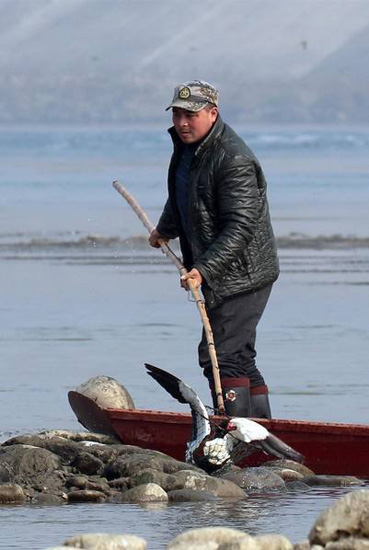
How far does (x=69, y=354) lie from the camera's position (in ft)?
44.1

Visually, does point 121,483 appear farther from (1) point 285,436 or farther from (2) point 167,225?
(2) point 167,225

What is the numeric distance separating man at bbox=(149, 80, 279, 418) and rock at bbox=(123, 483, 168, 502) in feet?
3.29

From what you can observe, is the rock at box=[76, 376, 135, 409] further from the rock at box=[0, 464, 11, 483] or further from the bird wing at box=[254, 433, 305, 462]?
the rock at box=[0, 464, 11, 483]

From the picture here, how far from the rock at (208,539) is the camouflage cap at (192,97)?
2859 millimetres

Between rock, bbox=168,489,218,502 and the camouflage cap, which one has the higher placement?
the camouflage cap

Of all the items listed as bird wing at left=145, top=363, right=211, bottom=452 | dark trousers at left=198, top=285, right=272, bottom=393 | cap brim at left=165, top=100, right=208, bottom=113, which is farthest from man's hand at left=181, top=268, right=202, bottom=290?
cap brim at left=165, top=100, right=208, bottom=113

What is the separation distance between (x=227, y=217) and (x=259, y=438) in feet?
3.54

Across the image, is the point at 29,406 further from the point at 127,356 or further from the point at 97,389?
the point at 127,356

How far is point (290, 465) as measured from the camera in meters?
9.59

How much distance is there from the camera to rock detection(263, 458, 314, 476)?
9586mm

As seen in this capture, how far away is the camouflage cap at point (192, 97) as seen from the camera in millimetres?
9609

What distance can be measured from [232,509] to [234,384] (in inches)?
48.5

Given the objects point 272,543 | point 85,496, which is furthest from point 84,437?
point 272,543

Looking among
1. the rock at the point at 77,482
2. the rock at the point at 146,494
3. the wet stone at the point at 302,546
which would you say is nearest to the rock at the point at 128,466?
the rock at the point at 77,482
